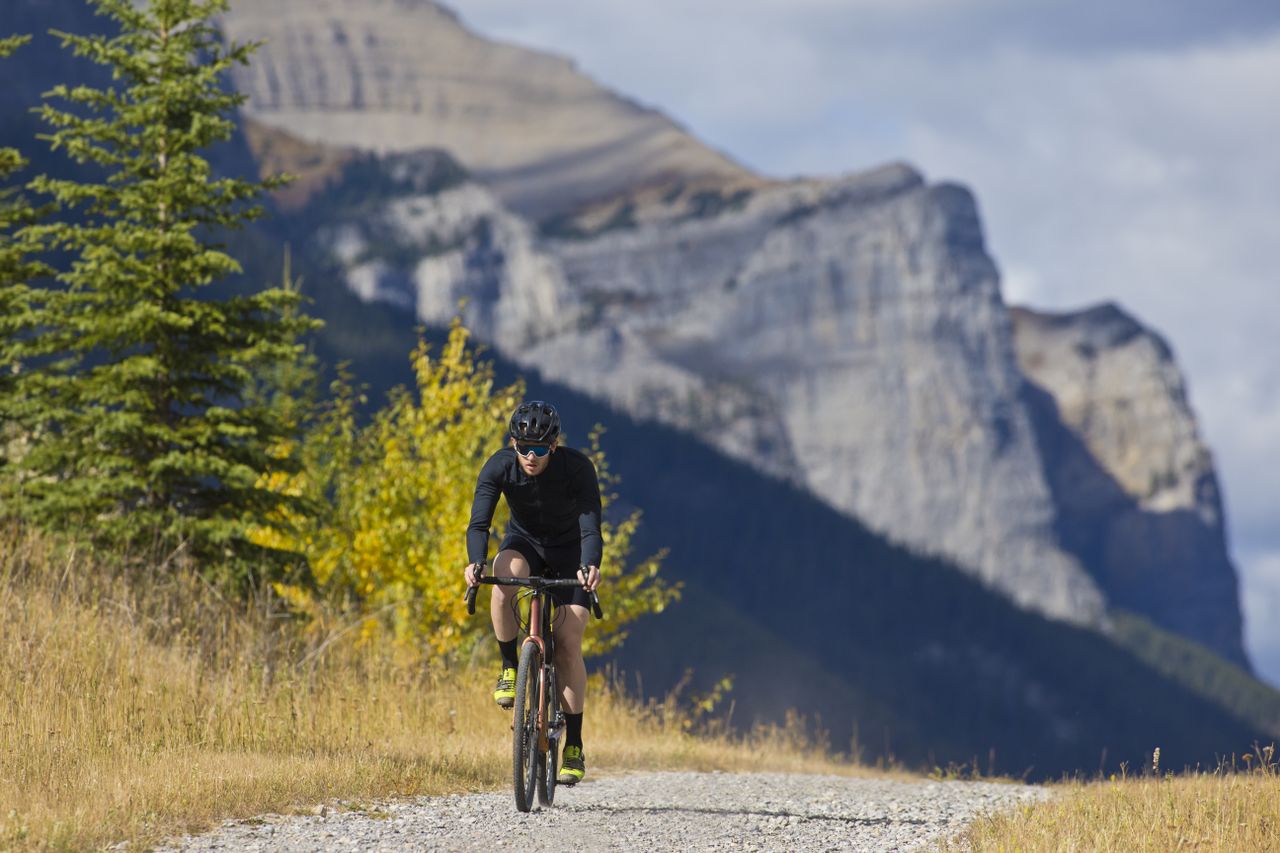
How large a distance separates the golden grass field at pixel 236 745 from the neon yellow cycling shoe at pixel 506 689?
121 cm

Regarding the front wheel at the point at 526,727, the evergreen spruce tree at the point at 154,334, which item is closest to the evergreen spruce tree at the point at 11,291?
the evergreen spruce tree at the point at 154,334

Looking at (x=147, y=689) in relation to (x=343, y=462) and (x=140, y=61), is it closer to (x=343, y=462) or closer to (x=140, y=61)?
(x=140, y=61)

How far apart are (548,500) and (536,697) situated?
1.30 m

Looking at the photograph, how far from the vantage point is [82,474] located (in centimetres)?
1792

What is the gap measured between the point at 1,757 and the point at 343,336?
188m

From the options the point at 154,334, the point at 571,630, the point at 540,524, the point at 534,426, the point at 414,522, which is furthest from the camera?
the point at 414,522

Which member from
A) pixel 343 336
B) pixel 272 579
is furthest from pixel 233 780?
pixel 343 336

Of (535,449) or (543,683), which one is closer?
(535,449)

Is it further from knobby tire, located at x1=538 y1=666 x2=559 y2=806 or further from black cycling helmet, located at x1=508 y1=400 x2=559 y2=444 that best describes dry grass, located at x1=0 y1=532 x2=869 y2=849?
black cycling helmet, located at x1=508 y1=400 x2=559 y2=444

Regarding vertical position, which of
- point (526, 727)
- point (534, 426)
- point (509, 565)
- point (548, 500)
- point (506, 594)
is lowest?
point (526, 727)

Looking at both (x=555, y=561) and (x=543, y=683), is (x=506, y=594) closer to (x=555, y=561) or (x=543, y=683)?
(x=555, y=561)

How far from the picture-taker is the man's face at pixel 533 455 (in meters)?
9.63

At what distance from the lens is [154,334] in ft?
59.5

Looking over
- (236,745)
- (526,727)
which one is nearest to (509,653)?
(526,727)
